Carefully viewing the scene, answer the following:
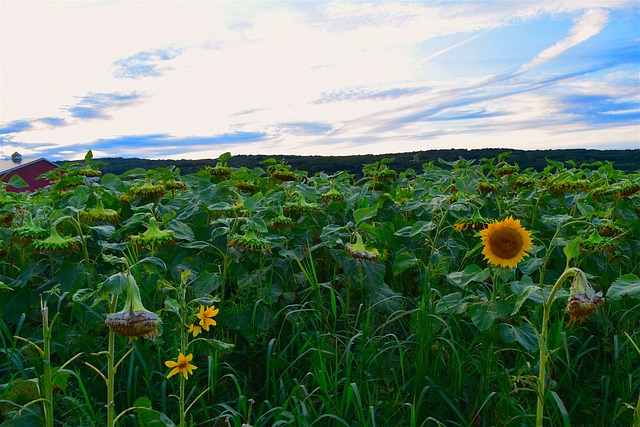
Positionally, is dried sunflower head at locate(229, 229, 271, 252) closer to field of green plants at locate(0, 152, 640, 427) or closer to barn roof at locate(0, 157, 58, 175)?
field of green plants at locate(0, 152, 640, 427)

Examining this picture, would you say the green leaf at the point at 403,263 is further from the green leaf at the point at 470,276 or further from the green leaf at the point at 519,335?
the green leaf at the point at 519,335

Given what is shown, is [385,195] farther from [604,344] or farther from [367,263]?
[604,344]

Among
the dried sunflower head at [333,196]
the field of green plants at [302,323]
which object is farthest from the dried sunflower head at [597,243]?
the dried sunflower head at [333,196]

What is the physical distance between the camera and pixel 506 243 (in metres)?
2.33

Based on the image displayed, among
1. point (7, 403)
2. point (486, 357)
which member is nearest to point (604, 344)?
point (486, 357)

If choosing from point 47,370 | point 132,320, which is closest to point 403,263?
point 132,320

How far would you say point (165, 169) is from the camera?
3926 mm

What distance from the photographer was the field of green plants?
213cm

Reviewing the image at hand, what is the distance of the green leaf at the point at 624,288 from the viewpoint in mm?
2072

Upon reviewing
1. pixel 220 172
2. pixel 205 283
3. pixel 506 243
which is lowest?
pixel 205 283

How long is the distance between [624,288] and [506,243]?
45 centimetres

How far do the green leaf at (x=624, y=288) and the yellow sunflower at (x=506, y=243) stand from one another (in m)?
0.34

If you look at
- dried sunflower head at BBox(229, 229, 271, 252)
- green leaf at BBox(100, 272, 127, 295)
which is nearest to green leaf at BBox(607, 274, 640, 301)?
dried sunflower head at BBox(229, 229, 271, 252)

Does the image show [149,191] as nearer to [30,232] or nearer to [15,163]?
[30,232]
